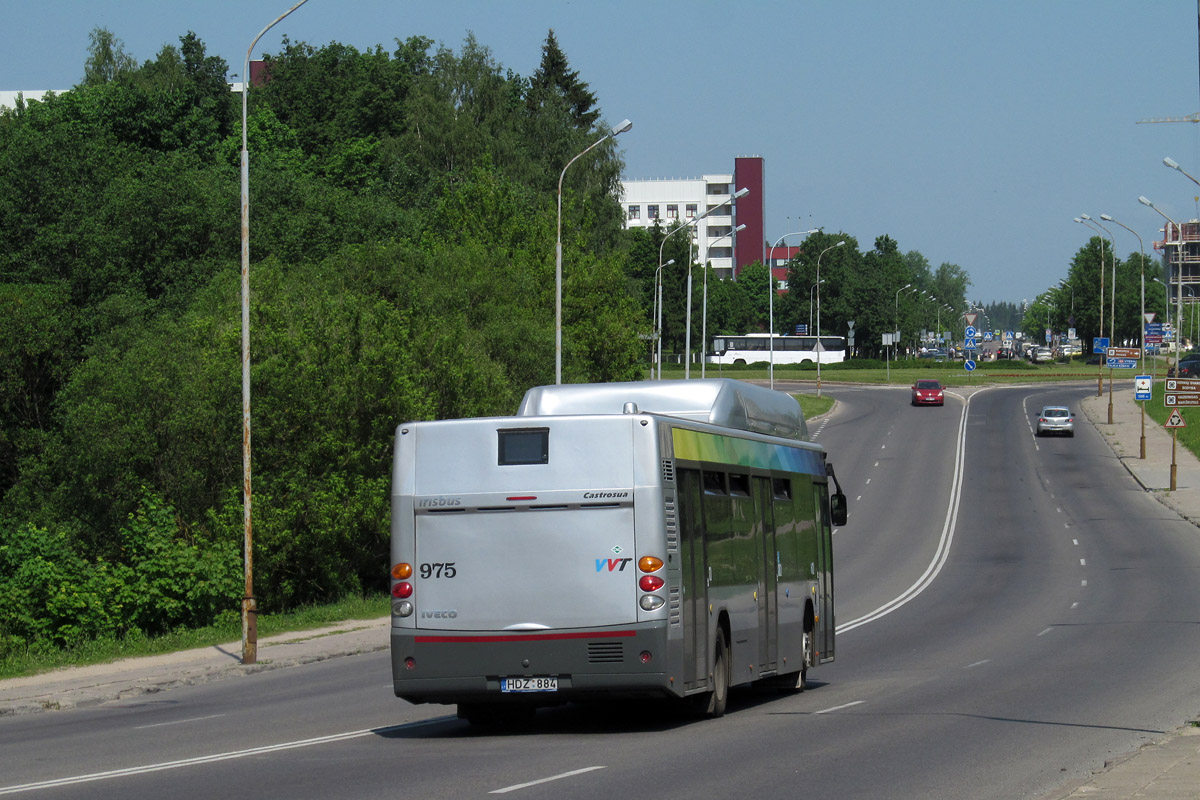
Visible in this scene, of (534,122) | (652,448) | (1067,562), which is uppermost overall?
(534,122)

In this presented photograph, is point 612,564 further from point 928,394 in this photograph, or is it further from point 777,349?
point 777,349

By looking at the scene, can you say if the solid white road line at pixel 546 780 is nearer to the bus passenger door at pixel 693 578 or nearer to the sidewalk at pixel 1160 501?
the bus passenger door at pixel 693 578

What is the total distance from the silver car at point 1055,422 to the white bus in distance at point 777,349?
60.4m

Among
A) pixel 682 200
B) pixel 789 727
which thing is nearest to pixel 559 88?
pixel 789 727

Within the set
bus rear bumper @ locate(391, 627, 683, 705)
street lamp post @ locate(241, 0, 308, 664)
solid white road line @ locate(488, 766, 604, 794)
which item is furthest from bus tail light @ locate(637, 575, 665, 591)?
street lamp post @ locate(241, 0, 308, 664)

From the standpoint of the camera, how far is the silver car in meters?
72.2

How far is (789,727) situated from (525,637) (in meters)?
2.94

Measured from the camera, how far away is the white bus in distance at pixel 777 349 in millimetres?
135000

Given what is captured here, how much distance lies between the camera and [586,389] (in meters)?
14.6

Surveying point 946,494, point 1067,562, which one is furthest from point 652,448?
point 946,494

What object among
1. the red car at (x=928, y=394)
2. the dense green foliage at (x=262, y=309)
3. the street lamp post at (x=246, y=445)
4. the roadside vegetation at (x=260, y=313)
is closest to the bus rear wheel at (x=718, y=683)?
the street lamp post at (x=246, y=445)

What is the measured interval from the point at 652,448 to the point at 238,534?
756 inches

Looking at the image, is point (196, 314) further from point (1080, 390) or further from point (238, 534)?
point (1080, 390)

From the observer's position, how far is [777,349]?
138m
